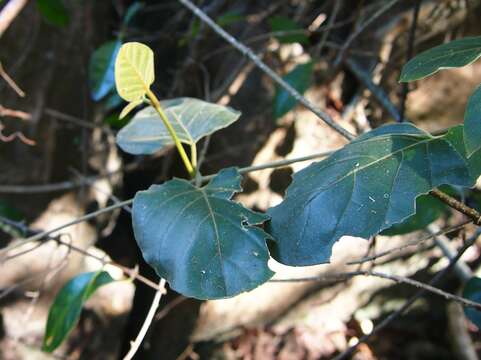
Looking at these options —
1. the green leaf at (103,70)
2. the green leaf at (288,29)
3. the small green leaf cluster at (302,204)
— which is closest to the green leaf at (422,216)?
the small green leaf cluster at (302,204)

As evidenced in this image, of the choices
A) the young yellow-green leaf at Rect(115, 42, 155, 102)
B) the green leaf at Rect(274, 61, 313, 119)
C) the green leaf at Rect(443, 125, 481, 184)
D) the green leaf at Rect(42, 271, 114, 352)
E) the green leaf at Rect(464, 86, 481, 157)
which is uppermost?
the young yellow-green leaf at Rect(115, 42, 155, 102)

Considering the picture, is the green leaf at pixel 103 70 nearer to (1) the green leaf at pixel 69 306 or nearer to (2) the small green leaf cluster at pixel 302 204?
(1) the green leaf at pixel 69 306

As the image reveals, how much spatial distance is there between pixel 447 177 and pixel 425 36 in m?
1.03

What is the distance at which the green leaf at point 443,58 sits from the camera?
50 cm

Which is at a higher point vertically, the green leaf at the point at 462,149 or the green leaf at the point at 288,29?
the green leaf at the point at 462,149

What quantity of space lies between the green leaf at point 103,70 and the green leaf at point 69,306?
21.2 inches

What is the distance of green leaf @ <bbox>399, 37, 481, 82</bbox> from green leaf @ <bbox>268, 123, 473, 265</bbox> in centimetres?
7

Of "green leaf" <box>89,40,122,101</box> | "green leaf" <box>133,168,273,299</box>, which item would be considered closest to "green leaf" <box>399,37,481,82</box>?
"green leaf" <box>133,168,273,299</box>

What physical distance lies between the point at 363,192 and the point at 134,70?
0.95ft

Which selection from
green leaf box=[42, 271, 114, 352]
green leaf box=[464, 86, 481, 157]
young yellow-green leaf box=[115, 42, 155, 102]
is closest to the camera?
green leaf box=[464, 86, 481, 157]

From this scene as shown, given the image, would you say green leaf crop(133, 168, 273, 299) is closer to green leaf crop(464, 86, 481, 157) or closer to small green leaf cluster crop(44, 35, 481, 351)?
small green leaf cluster crop(44, 35, 481, 351)

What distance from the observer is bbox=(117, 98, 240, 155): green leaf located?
0.76 meters

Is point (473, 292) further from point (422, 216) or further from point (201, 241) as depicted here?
point (201, 241)

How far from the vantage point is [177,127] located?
78 centimetres
